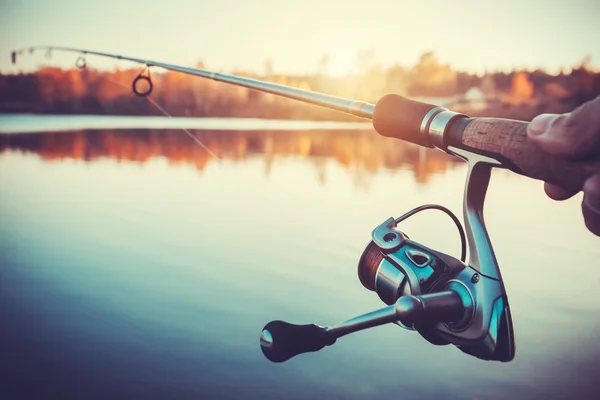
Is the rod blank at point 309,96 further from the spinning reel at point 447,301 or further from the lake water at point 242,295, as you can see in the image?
the lake water at point 242,295

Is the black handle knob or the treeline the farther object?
the treeline

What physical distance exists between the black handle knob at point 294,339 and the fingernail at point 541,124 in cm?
53

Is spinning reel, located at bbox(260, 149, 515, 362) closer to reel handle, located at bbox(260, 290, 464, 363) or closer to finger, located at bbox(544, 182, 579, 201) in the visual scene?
reel handle, located at bbox(260, 290, 464, 363)

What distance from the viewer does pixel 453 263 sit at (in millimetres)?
1051

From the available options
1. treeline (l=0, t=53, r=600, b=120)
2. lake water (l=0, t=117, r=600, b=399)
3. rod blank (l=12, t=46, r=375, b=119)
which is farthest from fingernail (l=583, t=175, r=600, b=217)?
treeline (l=0, t=53, r=600, b=120)

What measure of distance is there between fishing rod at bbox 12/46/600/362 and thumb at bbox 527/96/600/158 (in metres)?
0.04

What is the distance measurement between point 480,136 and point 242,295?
2.82 metres

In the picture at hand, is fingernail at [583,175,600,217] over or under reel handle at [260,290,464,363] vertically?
over

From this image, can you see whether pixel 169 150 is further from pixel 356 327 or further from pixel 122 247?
pixel 356 327

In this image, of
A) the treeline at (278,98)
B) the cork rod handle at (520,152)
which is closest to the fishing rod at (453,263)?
the cork rod handle at (520,152)

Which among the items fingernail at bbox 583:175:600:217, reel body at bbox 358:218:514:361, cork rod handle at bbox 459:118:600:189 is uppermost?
cork rod handle at bbox 459:118:600:189

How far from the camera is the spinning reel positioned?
36.5 inches

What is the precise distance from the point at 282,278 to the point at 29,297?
1640 mm

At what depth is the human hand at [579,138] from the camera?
70 centimetres
